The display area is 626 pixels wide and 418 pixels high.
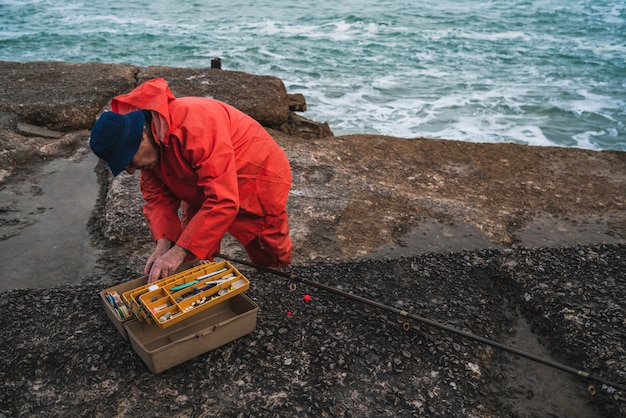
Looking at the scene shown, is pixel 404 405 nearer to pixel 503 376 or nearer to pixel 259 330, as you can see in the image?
pixel 503 376

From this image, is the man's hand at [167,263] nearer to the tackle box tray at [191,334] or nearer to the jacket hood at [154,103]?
the tackle box tray at [191,334]

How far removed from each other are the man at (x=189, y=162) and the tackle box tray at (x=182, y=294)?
0.10 m

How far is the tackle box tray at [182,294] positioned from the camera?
270 cm

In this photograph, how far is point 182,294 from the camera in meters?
2.85

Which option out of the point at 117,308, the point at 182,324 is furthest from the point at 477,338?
the point at 117,308

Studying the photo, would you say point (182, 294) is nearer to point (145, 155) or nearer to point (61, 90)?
point (145, 155)

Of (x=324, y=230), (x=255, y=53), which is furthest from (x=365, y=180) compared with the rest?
(x=255, y=53)

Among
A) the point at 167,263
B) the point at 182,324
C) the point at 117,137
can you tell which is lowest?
the point at 182,324

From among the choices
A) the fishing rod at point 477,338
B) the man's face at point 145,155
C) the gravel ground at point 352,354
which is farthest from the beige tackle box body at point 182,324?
the man's face at point 145,155

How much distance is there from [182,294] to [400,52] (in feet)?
49.1

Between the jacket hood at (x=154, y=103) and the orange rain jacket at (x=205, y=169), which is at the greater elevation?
the jacket hood at (x=154, y=103)

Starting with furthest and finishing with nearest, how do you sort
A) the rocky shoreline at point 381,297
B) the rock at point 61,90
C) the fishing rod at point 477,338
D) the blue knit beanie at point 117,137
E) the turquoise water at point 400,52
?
the turquoise water at point 400,52
the rock at point 61,90
the rocky shoreline at point 381,297
the fishing rod at point 477,338
the blue knit beanie at point 117,137

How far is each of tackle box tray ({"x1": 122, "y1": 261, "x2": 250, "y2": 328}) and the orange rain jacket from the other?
0.24m

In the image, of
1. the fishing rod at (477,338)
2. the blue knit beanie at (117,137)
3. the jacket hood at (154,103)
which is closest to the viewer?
the blue knit beanie at (117,137)
